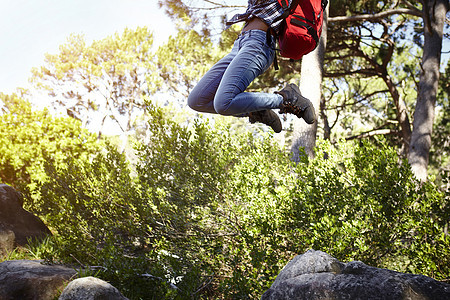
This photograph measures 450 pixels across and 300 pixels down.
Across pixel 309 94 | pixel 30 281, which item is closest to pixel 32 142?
pixel 30 281

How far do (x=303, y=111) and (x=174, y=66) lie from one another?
18790 mm

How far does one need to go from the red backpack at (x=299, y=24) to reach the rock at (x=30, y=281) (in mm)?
3489

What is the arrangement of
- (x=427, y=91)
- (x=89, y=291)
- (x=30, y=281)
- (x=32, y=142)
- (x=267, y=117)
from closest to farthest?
(x=267, y=117)
(x=89, y=291)
(x=30, y=281)
(x=427, y=91)
(x=32, y=142)

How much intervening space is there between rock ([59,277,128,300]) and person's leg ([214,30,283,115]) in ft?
7.15

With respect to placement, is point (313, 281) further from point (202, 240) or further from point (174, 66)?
point (174, 66)

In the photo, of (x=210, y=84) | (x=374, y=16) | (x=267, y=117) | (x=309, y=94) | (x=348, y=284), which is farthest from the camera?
(x=374, y=16)

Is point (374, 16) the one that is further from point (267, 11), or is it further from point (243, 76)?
point (243, 76)

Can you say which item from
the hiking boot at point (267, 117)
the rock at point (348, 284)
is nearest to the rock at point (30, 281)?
the rock at point (348, 284)

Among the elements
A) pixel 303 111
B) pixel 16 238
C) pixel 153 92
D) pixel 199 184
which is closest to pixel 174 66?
pixel 153 92

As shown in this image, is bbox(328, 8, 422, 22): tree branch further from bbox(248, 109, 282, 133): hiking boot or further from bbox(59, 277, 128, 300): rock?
bbox(59, 277, 128, 300): rock

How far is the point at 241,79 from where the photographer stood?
7.30 feet

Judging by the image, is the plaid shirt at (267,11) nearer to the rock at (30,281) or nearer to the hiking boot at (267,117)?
the hiking boot at (267,117)

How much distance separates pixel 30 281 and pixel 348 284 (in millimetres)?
3349

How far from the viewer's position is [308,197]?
3301mm
